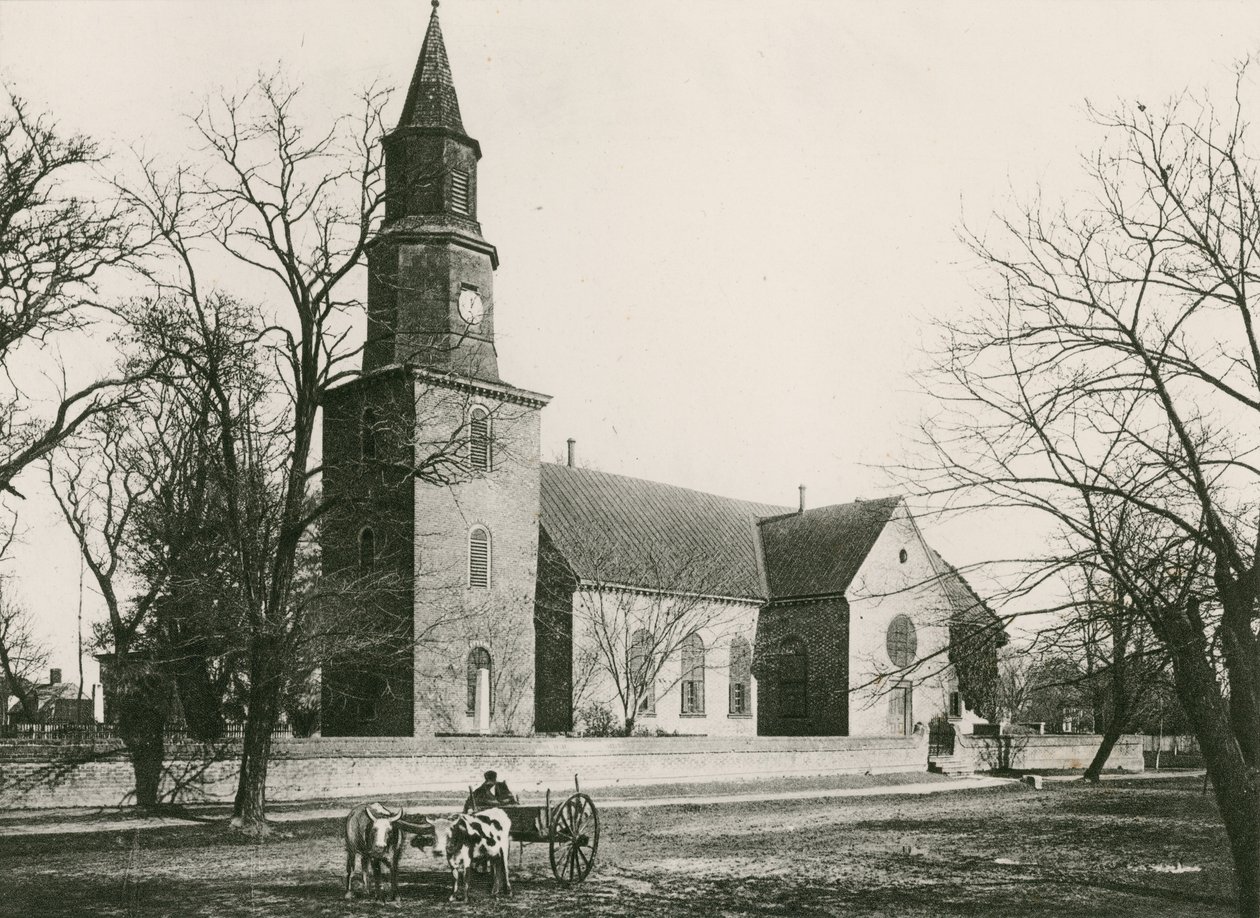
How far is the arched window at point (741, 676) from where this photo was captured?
42250 millimetres

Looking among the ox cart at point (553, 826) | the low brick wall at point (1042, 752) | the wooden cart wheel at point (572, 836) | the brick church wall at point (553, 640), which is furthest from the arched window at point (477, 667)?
the ox cart at point (553, 826)

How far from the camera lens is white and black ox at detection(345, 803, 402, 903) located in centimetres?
1191

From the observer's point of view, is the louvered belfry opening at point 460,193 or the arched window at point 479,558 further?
the arched window at point 479,558

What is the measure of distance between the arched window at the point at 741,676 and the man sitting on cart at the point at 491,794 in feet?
96.1

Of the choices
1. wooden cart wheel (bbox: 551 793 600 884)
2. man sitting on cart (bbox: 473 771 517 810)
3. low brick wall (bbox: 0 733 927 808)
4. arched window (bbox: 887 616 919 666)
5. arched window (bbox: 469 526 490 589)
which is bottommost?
low brick wall (bbox: 0 733 927 808)

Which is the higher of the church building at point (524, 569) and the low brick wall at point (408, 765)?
the church building at point (524, 569)

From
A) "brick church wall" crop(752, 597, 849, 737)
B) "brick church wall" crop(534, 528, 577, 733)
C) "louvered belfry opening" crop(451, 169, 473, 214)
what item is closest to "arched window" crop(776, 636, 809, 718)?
"brick church wall" crop(752, 597, 849, 737)

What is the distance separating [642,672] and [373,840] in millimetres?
23829

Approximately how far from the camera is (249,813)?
1822cm

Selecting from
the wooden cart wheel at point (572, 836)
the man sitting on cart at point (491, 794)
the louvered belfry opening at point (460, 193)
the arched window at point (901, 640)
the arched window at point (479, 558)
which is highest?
the louvered belfry opening at point (460, 193)

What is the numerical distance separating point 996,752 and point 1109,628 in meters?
31.9

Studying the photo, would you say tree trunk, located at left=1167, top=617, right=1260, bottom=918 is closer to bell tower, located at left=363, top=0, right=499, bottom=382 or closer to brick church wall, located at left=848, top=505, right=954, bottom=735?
bell tower, located at left=363, top=0, right=499, bottom=382

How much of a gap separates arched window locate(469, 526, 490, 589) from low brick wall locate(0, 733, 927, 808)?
7.53 metres

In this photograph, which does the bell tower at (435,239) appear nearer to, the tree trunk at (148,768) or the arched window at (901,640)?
the tree trunk at (148,768)
